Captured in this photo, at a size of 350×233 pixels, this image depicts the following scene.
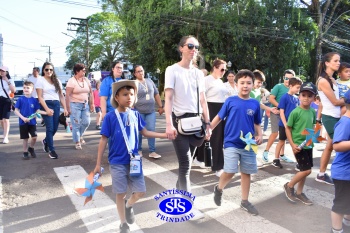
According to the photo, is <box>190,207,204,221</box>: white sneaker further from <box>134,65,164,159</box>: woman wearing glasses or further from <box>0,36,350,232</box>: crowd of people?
<box>134,65,164,159</box>: woman wearing glasses

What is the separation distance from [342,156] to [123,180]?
2.10m

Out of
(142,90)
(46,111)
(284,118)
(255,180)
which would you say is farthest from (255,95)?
(46,111)

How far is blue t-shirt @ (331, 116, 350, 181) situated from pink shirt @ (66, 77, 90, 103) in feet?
17.4

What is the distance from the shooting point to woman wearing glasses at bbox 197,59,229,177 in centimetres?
534

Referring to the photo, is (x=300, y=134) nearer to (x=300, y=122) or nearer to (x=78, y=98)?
(x=300, y=122)

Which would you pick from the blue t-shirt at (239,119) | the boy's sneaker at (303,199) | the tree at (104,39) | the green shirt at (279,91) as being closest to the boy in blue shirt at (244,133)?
the blue t-shirt at (239,119)

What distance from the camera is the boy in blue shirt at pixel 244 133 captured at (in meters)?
3.88

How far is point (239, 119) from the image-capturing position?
3.94 metres

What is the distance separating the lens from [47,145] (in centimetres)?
704

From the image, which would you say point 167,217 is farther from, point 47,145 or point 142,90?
point 47,145

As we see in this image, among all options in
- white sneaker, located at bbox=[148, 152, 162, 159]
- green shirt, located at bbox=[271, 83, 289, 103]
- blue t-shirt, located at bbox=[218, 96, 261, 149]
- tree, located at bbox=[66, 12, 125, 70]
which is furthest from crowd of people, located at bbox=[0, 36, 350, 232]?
tree, located at bbox=[66, 12, 125, 70]

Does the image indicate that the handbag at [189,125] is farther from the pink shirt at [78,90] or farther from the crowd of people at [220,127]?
the pink shirt at [78,90]

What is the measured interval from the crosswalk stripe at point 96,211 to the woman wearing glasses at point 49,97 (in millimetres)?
1495

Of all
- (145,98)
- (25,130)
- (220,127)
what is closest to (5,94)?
(25,130)
